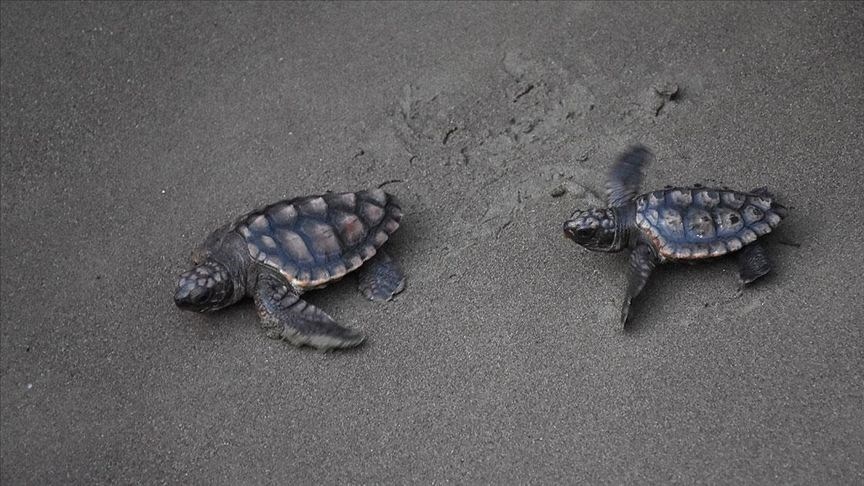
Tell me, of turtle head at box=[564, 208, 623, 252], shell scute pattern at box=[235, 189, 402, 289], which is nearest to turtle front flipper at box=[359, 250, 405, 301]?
shell scute pattern at box=[235, 189, 402, 289]

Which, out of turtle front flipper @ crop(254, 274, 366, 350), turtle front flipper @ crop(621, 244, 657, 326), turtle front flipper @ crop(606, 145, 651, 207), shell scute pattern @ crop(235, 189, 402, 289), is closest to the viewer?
turtle front flipper @ crop(621, 244, 657, 326)

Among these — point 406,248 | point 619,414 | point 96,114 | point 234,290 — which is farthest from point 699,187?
point 96,114

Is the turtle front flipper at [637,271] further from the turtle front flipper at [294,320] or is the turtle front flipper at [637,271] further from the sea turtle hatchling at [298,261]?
the turtle front flipper at [294,320]

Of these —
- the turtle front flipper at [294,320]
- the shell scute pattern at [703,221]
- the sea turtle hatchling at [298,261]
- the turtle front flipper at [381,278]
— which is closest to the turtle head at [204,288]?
the sea turtle hatchling at [298,261]

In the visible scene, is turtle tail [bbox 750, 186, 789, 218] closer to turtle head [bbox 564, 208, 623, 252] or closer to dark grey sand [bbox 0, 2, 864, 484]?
dark grey sand [bbox 0, 2, 864, 484]

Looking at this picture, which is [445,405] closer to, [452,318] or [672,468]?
[452,318]

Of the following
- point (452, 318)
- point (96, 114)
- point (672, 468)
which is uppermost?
point (96, 114)
